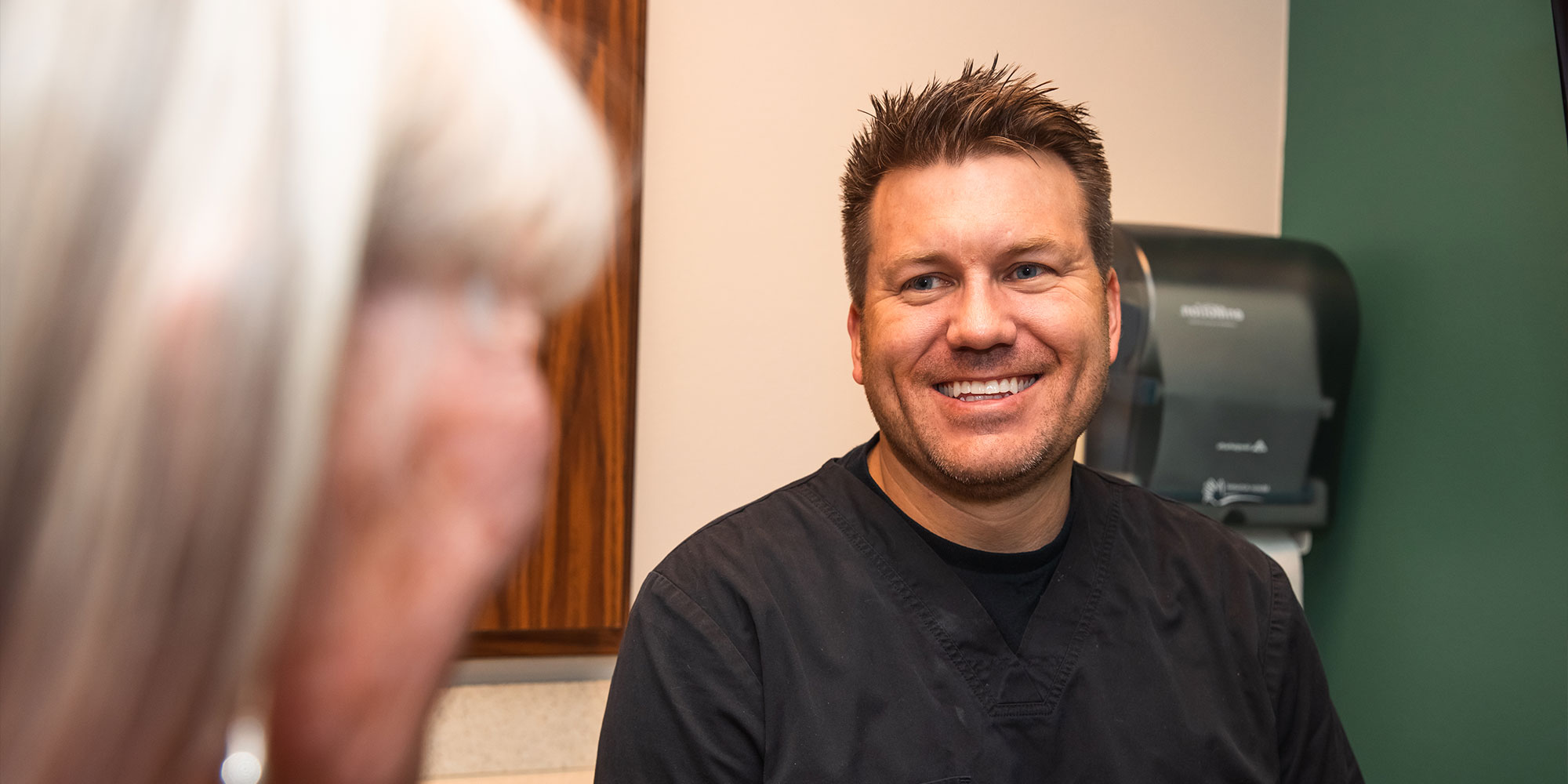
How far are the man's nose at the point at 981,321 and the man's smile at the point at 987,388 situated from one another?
46mm

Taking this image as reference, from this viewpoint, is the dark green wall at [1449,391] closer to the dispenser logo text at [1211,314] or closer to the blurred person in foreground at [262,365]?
the dispenser logo text at [1211,314]

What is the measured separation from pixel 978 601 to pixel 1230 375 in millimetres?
903

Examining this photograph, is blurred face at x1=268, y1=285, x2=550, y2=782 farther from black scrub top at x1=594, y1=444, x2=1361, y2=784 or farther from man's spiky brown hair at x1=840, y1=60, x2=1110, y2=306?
man's spiky brown hair at x1=840, y1=60, x2=1110, y2=306

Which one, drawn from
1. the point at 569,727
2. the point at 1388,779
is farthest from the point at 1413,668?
the point at 569,727

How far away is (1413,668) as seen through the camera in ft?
6.52

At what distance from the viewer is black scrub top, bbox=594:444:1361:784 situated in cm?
117

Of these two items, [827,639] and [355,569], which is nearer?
[355,569]

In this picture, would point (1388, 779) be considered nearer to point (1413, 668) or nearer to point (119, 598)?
point (1413, 668)

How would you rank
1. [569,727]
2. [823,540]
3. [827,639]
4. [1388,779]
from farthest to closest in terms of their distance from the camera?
[1388,779] < [569,727] < [823,540] < [827,639]

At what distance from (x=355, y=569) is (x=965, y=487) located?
111 centimetres

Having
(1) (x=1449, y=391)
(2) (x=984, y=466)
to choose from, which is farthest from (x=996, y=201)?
(1) (x=1449, y=391)

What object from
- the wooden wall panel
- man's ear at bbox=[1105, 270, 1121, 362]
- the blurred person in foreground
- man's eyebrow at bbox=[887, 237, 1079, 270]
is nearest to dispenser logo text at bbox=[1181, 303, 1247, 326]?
man's ear at bbox=[1105, 270, 1121, 362]

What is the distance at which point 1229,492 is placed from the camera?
194 cm

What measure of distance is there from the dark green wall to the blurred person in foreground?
1928mm
